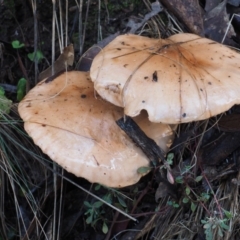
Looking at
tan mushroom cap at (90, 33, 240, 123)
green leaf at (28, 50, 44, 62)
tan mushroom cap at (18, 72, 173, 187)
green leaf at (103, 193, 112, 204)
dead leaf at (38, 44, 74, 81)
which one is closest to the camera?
tan mushroom cap at (90, 33, 240, 123)

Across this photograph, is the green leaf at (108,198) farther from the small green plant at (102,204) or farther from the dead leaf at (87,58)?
the dead leaf at (87,58)

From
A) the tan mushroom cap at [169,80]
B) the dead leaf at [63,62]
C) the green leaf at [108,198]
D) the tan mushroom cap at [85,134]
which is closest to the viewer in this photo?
the tan mushroom cap at [169,80]

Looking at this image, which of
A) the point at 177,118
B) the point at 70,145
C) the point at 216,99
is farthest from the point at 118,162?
the point at 216,99

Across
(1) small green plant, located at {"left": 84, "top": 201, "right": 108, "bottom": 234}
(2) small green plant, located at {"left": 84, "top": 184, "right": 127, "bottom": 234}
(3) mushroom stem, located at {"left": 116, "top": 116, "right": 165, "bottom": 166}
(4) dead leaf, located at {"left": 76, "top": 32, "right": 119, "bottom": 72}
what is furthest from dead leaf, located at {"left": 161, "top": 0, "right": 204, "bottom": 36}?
(1) small green plant, located at {"left": 84, "top": 201, "right": 108, "bottom": 234}

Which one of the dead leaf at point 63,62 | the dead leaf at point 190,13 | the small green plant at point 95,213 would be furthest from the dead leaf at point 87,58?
the small green plant at point 95,213

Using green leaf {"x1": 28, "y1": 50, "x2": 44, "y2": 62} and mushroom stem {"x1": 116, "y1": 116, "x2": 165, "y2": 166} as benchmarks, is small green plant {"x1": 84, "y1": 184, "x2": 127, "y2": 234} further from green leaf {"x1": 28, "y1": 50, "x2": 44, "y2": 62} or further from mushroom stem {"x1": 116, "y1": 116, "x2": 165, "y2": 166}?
green leaf {"x1": 28, "y1": 50, "x2": 44, "y2": 62}
